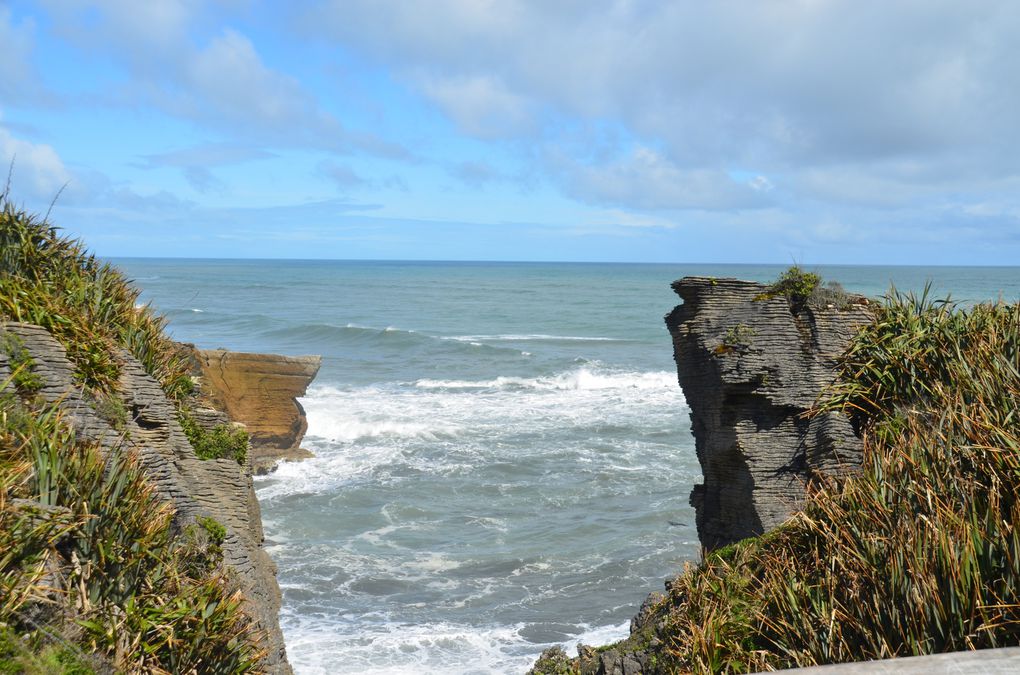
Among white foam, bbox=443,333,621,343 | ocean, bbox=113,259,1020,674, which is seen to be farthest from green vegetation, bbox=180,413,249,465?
white foam, bbox=443,333,621,343

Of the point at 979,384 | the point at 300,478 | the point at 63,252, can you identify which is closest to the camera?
the point at 979,384

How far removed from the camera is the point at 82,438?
31.4ft

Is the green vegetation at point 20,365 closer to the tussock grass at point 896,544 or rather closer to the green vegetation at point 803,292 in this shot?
the tussock grass at point 896,544

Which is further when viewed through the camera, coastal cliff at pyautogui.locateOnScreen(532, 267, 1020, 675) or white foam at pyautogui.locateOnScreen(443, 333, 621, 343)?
white foam at pyautogui.locateOnScreen(443, 333, 621, 343)

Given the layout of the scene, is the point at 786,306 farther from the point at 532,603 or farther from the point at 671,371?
the point at 671,371

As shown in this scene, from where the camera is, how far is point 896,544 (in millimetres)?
7668

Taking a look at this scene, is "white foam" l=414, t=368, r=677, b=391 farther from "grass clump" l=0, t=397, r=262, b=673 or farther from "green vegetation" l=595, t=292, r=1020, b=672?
"grass clump" l=0, t=397, r=262, b=673

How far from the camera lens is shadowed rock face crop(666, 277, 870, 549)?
1235 centimetres

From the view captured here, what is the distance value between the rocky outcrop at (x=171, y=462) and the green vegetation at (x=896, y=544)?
16.6ft

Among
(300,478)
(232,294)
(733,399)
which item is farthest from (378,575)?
(232,294)

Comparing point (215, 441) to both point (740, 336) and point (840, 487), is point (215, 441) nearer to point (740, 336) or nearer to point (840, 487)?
point (740, 336)

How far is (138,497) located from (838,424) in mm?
8643

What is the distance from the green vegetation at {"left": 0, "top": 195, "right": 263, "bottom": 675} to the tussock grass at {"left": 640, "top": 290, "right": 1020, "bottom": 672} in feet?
16.0

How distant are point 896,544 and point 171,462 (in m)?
8.09
